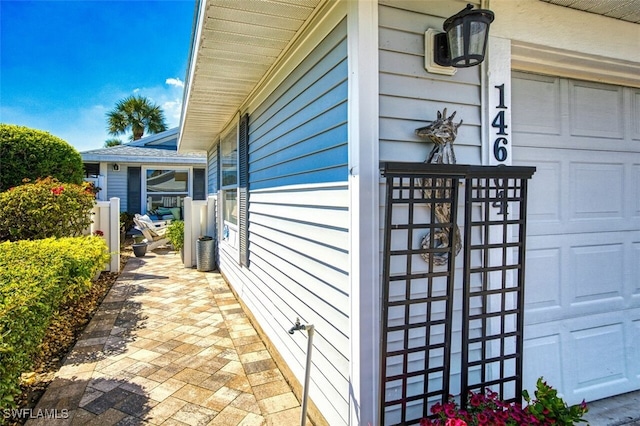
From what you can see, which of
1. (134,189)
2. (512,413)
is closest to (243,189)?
(512,413)

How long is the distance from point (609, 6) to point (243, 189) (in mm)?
3539

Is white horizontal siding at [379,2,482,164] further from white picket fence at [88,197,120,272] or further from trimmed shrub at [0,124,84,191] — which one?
trimmed shrub at [0,124,84,191]

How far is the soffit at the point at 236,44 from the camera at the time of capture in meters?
1.94

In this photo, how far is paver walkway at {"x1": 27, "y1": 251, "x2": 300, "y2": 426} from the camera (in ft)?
7.14

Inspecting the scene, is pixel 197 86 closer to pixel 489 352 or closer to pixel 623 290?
pixel 489 352

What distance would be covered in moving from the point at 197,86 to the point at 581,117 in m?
3.28

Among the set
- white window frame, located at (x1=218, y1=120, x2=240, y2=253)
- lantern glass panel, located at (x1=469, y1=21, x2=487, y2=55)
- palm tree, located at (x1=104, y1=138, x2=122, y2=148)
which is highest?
palm tree, located at (x1=104, y1=138, x2=122, y2=148)

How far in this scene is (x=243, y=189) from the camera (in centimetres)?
415

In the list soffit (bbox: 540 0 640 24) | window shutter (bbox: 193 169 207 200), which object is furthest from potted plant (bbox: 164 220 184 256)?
soffit (bbox: 540 0 640 24)

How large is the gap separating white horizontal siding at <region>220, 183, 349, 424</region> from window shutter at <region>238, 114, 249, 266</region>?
457 millimetres

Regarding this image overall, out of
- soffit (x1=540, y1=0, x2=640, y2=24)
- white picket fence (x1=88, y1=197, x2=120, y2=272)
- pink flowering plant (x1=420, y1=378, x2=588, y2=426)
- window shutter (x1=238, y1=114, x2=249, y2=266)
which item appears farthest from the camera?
white picket fence (x1=88, y1=197, x2=120, y2=272)

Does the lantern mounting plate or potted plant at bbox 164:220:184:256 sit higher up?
the lantern mounting plate

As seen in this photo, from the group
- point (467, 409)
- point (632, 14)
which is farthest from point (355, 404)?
point (632, 14)

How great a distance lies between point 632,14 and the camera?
2.05 meters
